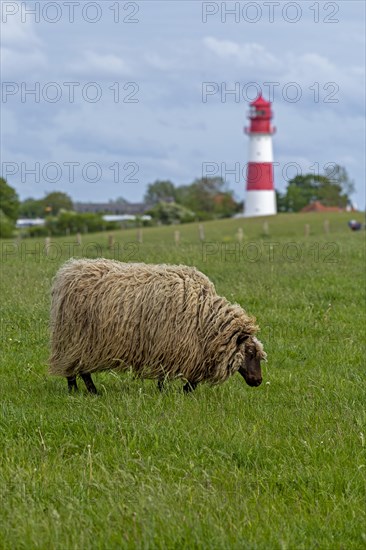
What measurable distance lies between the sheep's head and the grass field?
0.13 meters

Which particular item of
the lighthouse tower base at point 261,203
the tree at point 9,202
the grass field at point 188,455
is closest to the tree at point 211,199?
the lighthouse tower base at point 261,203

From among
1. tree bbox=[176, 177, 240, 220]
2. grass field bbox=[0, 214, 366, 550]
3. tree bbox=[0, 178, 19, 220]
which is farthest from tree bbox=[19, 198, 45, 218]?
grass field bbox=[0, 214, 366, 550]

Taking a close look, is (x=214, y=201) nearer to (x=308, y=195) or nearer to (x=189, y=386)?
(x=308, y=195)

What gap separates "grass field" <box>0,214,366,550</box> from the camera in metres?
4.65

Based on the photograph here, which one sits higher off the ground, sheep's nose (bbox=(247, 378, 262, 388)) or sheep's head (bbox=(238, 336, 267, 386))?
sheep's head (bbox=(238, 336, 267, 386))

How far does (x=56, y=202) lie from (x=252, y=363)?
109 meters

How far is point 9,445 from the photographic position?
6.38m

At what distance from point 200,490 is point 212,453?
2.80 ft

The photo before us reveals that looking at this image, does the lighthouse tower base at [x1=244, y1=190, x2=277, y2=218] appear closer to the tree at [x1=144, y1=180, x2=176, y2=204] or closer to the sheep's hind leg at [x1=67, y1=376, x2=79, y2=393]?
the tree at [x1=144, y1=180, x2=176, y2=204]

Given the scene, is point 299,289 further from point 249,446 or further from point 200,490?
point 200,490

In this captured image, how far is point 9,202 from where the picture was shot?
277ft

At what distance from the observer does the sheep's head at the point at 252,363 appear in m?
8.73

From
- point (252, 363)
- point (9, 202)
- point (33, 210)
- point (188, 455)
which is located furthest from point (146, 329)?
point (33, 210)

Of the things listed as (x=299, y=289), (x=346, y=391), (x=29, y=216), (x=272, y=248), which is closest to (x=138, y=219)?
(x=29, y=216)
